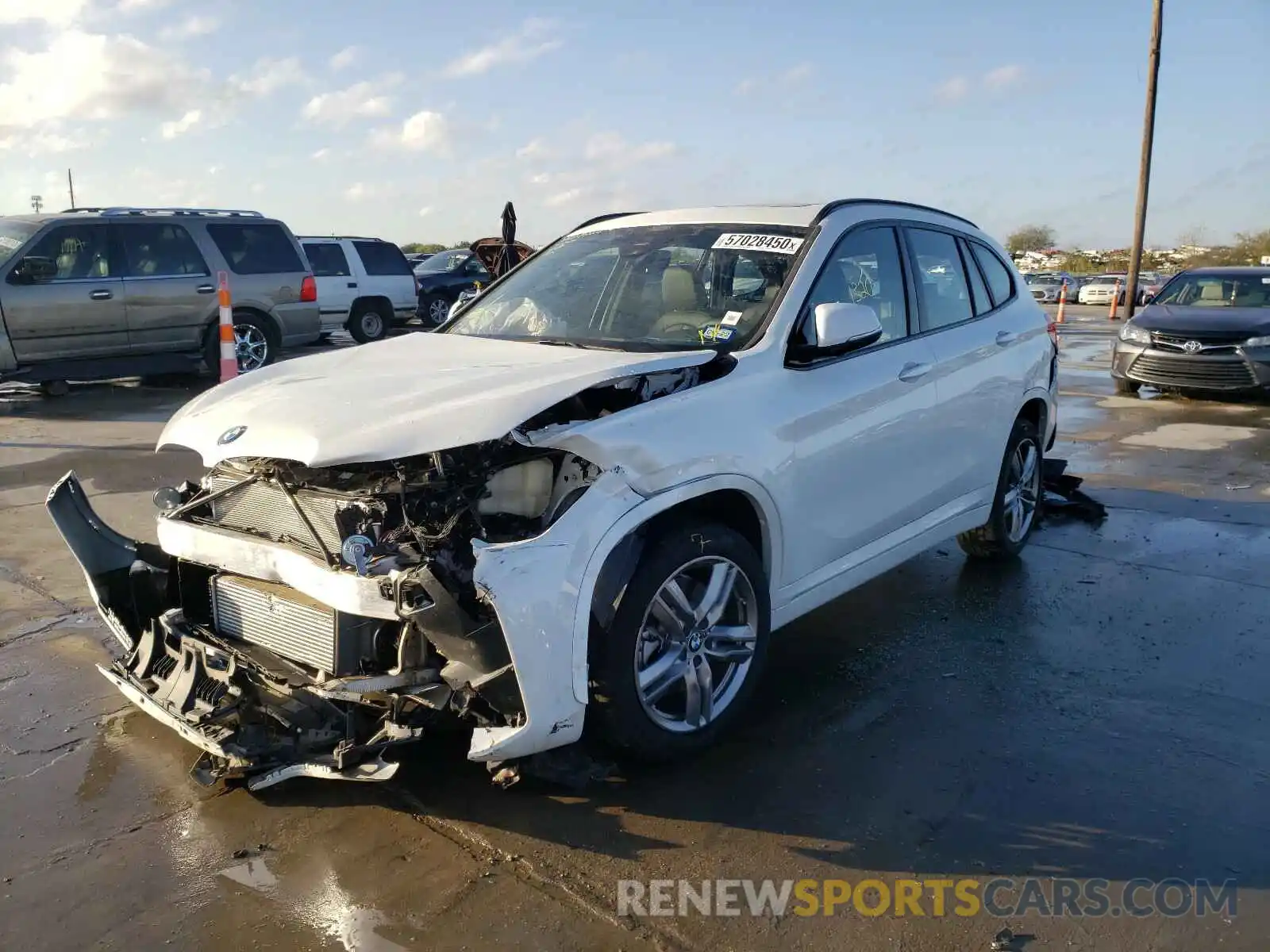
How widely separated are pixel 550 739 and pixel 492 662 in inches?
11.2

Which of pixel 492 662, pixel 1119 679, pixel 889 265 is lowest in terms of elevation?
pixel 1119 679

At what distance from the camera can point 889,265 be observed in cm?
456

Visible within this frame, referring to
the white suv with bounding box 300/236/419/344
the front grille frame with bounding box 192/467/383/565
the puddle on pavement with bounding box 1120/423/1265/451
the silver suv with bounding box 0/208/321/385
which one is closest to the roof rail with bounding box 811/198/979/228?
the front grille frame with bounding box 192/467/383/565

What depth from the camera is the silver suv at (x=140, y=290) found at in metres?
10.5

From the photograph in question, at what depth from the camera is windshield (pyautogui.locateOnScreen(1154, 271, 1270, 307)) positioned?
40.9ft

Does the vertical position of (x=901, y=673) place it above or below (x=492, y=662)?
below

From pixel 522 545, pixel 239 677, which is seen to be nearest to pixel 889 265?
pixel 522 545

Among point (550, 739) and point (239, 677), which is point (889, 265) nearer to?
point (550, 739)

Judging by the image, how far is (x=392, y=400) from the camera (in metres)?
3.26

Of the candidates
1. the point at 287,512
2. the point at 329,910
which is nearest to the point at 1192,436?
the point at 287,512

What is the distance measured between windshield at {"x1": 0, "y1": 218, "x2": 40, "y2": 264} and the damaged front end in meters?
8.66

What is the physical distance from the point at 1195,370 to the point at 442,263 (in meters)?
15.8

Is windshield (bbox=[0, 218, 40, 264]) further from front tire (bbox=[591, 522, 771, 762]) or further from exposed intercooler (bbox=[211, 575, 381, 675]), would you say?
front tire (bbox=[591, 522, 771, 762])

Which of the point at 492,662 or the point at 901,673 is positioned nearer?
the point at 492,662
